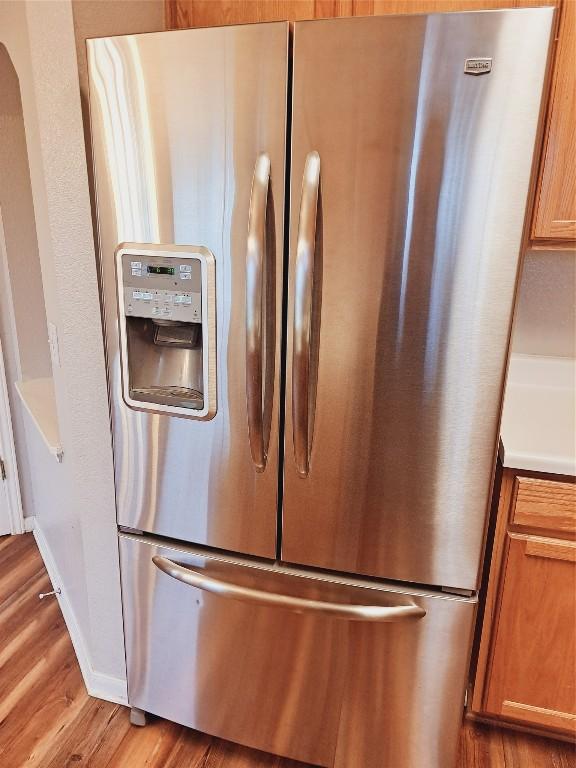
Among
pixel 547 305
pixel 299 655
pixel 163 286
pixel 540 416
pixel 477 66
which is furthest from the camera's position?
pixel 547 305

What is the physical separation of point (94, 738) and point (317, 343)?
1398 millimetres

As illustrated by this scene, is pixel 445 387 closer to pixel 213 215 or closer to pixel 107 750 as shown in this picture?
pixel 213 215

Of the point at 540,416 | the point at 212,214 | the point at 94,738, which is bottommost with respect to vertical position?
the point at 94,738

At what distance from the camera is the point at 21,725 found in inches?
73.7

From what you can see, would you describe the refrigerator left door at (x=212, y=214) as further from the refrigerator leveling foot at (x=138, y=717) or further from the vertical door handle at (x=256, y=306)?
the refrigerator leveling foot at (x=138, y=717)

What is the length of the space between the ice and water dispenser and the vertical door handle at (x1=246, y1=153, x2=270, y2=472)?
92 mm

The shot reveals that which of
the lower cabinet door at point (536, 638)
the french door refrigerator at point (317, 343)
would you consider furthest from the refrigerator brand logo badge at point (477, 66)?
the lower cabinet door at point (536, 638)

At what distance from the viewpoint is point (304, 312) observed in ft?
4.13

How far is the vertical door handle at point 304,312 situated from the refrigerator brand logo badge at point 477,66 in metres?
0.30

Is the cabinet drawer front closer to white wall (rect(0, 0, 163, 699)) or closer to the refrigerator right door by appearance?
the refrigerator right door

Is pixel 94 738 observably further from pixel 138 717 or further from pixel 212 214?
pixel 212 214

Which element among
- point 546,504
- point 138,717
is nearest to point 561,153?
point 546,504

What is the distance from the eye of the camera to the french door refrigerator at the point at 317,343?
3.70ft

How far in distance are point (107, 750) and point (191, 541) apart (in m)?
0.75
